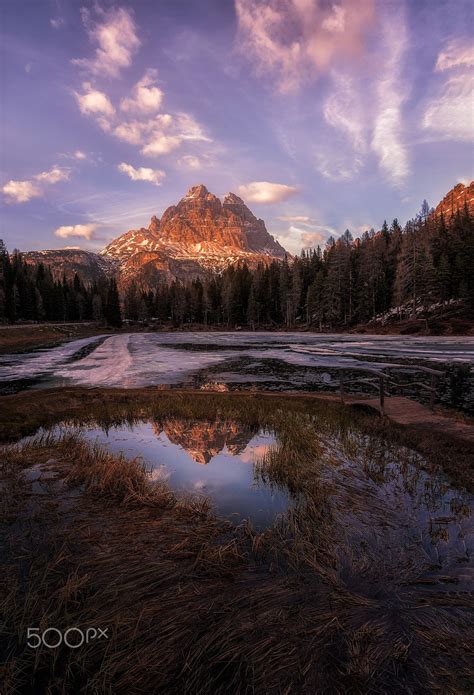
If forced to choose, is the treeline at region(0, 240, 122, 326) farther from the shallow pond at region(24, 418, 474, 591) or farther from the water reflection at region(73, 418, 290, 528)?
the shallow pond at region(24, 418, 474, 591)

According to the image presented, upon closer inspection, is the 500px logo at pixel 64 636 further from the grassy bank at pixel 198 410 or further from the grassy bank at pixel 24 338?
the grassy bank at pixel 24 338

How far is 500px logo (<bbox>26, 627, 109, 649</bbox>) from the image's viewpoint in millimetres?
3189

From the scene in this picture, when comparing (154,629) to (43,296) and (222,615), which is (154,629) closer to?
(222,615)

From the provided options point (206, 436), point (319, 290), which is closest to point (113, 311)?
point (319, 290)

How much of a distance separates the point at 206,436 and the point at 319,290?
84525mm

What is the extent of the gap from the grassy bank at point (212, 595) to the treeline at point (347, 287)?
67107 mm

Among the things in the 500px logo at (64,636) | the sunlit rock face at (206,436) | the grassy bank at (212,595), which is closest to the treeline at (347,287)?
the sunlit rock face at (206,436)

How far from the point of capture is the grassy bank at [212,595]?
287cm

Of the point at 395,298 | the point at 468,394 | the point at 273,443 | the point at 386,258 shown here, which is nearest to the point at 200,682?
the point at 273,443

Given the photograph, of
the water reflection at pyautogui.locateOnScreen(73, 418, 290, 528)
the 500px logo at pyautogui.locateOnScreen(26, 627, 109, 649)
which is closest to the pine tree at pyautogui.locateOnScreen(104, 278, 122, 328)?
the water reflection at pyautogui.locateOnScreen(73, 418, 290, 528)

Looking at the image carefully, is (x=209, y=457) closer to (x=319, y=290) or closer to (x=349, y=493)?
(x=349, y=493)

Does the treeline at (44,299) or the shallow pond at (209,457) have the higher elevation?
the treeline at (44,299)

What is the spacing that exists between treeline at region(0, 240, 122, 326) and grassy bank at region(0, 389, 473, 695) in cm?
9772

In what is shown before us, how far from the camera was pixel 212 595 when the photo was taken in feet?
12.6
